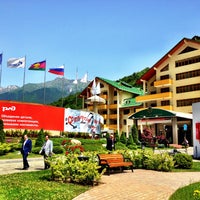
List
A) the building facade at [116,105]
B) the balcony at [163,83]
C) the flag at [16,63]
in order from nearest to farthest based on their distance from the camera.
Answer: the flag at [16,63] → the balcony at [163,83] → the building facade at [116,105]

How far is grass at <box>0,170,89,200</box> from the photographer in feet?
25.6

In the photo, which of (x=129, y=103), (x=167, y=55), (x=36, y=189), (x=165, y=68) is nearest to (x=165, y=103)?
(x=165, y=68)

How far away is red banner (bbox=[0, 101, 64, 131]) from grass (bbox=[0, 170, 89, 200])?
62.5 ft

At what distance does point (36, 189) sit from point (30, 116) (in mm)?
23066

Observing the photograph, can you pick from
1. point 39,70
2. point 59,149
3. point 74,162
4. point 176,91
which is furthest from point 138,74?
point 74,162

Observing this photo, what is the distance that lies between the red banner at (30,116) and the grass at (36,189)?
1904cm

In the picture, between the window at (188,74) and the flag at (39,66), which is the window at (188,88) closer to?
the window at (188,74)

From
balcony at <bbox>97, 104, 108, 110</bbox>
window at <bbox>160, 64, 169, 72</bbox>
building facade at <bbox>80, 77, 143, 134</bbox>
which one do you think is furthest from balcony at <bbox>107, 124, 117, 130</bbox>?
window at <bbox>160, 64, 169, 72</bbox>

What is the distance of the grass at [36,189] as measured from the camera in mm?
7792

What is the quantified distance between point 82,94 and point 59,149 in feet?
140

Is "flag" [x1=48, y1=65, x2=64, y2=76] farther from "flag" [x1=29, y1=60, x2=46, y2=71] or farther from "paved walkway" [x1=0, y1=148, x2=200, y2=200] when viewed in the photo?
"paved walkway" [x1=0, y1=148, x2=200, y2=200]

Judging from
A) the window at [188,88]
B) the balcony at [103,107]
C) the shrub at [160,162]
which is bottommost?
the shrub at [160,162]

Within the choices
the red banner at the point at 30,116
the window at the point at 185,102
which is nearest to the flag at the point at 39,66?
the red banner at the point at 30,116

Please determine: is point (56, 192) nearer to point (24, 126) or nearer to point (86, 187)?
point (86, 187)
